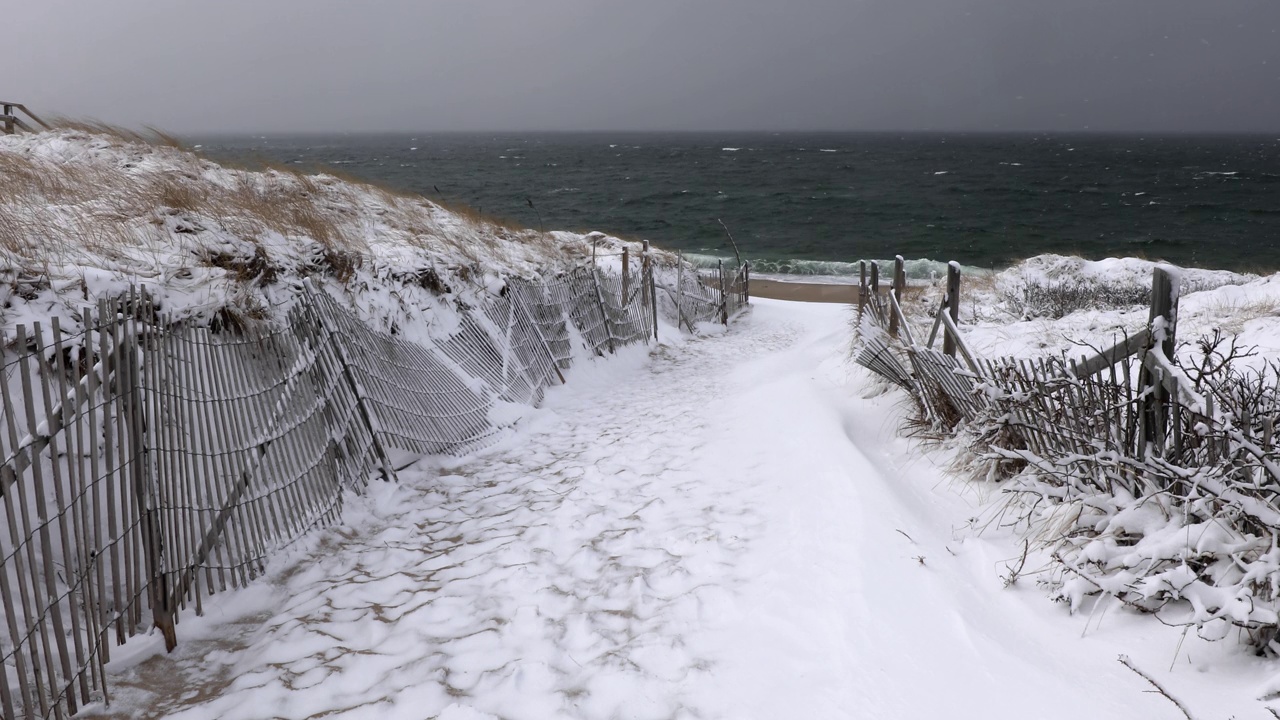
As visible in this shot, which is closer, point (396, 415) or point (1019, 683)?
point (1019, 683)

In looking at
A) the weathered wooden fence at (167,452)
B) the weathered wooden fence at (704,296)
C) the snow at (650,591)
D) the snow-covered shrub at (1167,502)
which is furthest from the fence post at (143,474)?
the weathered wooden fence at (704,296)

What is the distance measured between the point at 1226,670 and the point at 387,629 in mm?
3386

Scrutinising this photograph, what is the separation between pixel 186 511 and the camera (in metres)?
3.20

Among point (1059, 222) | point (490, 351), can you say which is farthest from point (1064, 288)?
point (1059, 222)

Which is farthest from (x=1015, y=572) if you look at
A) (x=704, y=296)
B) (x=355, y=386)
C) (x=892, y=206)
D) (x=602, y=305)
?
(x=892, y=206)

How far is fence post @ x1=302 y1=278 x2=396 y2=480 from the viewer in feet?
15.1

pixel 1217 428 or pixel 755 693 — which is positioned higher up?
pixel 1217 428

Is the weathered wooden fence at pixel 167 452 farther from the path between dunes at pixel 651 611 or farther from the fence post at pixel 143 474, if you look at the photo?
the path between dunes at pixel 651 611

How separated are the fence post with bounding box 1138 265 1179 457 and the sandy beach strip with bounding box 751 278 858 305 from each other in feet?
60.1

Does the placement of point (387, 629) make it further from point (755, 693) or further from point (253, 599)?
point (755, 693)

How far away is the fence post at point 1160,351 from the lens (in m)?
3.12

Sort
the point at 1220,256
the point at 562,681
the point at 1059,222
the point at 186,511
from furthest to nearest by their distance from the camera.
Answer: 1. the point at 1059,222
2. the point at 1220,256
3. the point at 186,511
4. the point at 562,681

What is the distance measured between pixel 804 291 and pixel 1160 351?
21451 millimetres

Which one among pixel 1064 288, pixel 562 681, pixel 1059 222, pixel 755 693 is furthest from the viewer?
pixel 1059 222
